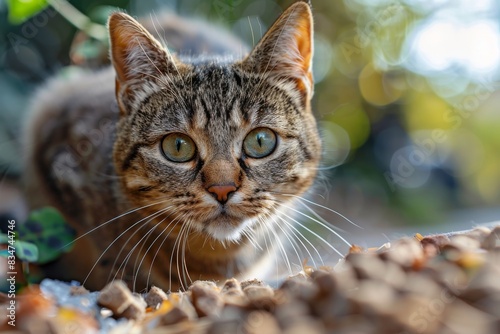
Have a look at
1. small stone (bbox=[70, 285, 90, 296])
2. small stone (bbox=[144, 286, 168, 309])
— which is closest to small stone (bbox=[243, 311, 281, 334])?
small stone (bbox=[144, 286, 168, 309])

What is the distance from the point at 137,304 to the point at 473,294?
0.60 metres

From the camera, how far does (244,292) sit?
983 mm

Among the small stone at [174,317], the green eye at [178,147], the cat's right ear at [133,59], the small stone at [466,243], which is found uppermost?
the cat's right ear at [133,59]

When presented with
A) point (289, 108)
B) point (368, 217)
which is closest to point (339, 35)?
point (368, 217)

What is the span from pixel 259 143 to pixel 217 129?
132 mm

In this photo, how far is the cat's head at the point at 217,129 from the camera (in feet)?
4.49

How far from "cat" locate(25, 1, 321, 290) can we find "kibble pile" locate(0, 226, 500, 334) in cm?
42

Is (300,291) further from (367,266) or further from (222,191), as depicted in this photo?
(222,191)

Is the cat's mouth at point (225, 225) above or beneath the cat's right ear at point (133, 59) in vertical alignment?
beneath

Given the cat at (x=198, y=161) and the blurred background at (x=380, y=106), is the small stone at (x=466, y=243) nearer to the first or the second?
the cat at (x=198, y=161)

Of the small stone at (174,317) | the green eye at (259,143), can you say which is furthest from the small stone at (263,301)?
the green eye at (259,143)

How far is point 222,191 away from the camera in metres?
1.32

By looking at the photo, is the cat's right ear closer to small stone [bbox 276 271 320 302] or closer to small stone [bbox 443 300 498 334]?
small stone [bbox 276 271 320 302]

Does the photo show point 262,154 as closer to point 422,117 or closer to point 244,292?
point 244,292
